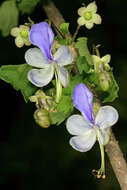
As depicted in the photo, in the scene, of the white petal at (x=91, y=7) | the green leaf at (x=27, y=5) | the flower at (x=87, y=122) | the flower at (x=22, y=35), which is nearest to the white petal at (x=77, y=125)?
the flower at (x=87, y=122)

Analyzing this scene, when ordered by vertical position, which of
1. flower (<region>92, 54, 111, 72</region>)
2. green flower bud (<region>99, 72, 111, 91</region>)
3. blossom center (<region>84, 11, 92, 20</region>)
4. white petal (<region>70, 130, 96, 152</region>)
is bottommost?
white petal (<region>70, 130, 96, 152</region>)

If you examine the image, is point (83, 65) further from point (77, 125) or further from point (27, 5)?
point (27, 5)

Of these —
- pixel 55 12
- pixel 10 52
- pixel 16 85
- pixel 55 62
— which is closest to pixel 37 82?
pixel 55 62

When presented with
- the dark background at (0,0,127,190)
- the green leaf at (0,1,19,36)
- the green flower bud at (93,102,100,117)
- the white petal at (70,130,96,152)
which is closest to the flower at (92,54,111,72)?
the green flower bud at (93,102,100,117)

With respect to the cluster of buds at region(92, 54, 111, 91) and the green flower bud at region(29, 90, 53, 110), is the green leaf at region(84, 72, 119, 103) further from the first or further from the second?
the green flower bud at region(29, 90, 53, 110)

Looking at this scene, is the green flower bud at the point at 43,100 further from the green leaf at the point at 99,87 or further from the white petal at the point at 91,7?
the white petal at the point at 91,7

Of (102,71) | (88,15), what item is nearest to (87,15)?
(88,15)
